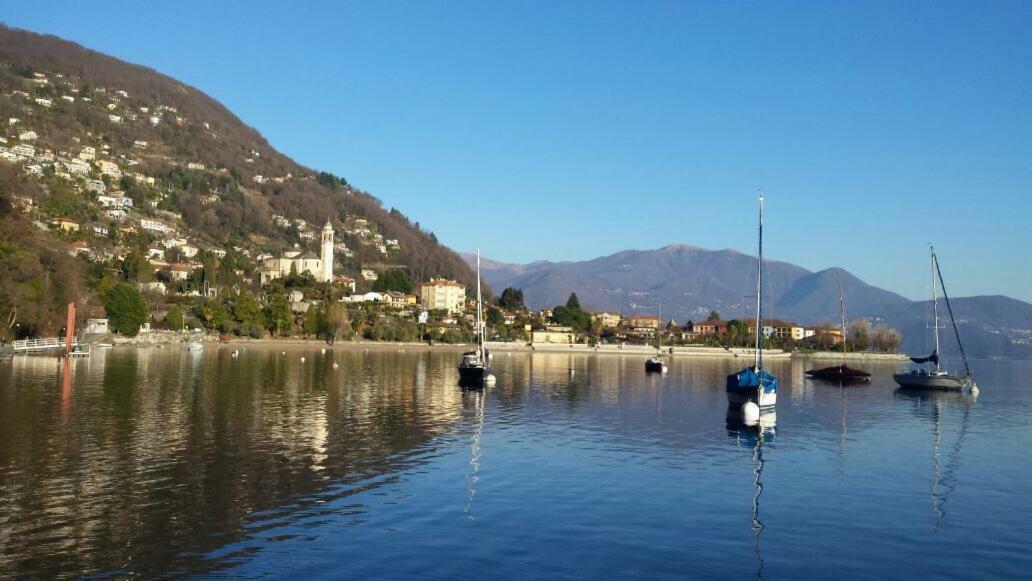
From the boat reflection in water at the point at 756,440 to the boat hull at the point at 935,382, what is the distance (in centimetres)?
3871

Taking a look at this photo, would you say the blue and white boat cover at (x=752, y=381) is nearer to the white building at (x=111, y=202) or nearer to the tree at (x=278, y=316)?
the tree at (x=278, y=316)

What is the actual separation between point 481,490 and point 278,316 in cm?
11503

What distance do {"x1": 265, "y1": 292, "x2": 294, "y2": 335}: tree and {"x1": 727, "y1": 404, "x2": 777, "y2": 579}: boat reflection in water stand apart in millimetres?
100205

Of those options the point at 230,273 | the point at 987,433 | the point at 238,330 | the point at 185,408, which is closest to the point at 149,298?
the point at 238,330

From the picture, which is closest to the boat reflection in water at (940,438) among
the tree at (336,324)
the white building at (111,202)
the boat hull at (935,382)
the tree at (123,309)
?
the boat hull at (935,382)

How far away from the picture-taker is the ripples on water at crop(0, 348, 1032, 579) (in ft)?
54.7

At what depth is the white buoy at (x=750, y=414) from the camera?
134 feet

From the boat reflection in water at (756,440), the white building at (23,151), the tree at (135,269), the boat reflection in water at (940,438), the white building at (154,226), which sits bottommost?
the boat reflection in water at (940,438)

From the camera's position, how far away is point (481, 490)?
23.3 metres

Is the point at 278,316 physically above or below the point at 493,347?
above

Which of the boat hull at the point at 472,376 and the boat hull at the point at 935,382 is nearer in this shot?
the boat hull at the point at 472,376

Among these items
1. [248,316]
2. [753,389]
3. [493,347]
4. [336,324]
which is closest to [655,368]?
[753,389]

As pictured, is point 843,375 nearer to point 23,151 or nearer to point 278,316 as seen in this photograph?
point 278,316

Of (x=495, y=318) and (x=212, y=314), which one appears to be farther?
→ (x=495, y=318)
